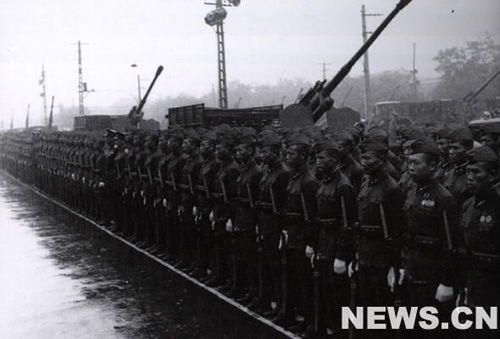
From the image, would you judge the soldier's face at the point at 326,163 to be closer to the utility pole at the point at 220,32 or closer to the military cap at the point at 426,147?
the military cap at the point at 426,147

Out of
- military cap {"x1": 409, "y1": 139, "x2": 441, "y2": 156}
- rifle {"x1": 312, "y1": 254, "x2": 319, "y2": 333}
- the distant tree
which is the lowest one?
rifle {"x1": 312, "y1": 254, "x2": 319, "y2": 333}

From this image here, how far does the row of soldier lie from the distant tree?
38.5 metres

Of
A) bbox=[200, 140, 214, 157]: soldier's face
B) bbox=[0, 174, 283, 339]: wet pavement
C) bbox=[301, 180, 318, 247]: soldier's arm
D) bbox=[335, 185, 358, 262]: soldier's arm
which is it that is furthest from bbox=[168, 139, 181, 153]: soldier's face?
bbox=[335, 185, 358, 262]: soldier's arm

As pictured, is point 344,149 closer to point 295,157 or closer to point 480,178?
point 295,157

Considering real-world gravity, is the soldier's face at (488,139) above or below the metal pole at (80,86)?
below

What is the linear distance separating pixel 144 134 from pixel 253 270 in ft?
18.8

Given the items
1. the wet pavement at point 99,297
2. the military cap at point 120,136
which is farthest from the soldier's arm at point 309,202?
the military cap at point 120,136

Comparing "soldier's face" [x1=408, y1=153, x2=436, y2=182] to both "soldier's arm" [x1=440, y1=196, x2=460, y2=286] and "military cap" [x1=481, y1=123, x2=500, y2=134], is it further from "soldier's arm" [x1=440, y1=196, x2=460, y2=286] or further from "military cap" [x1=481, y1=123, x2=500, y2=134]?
"military cap" [x1=481, y1=123, x2=500, y2=134]

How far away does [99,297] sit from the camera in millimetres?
8570

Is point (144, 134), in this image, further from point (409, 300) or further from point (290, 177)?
point (409, 300)

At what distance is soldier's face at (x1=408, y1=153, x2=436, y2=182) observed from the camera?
500cm

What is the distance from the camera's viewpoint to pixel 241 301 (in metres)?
8.11

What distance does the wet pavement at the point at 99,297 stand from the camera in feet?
23.3

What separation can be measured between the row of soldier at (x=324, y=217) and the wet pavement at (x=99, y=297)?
1.70 ft
